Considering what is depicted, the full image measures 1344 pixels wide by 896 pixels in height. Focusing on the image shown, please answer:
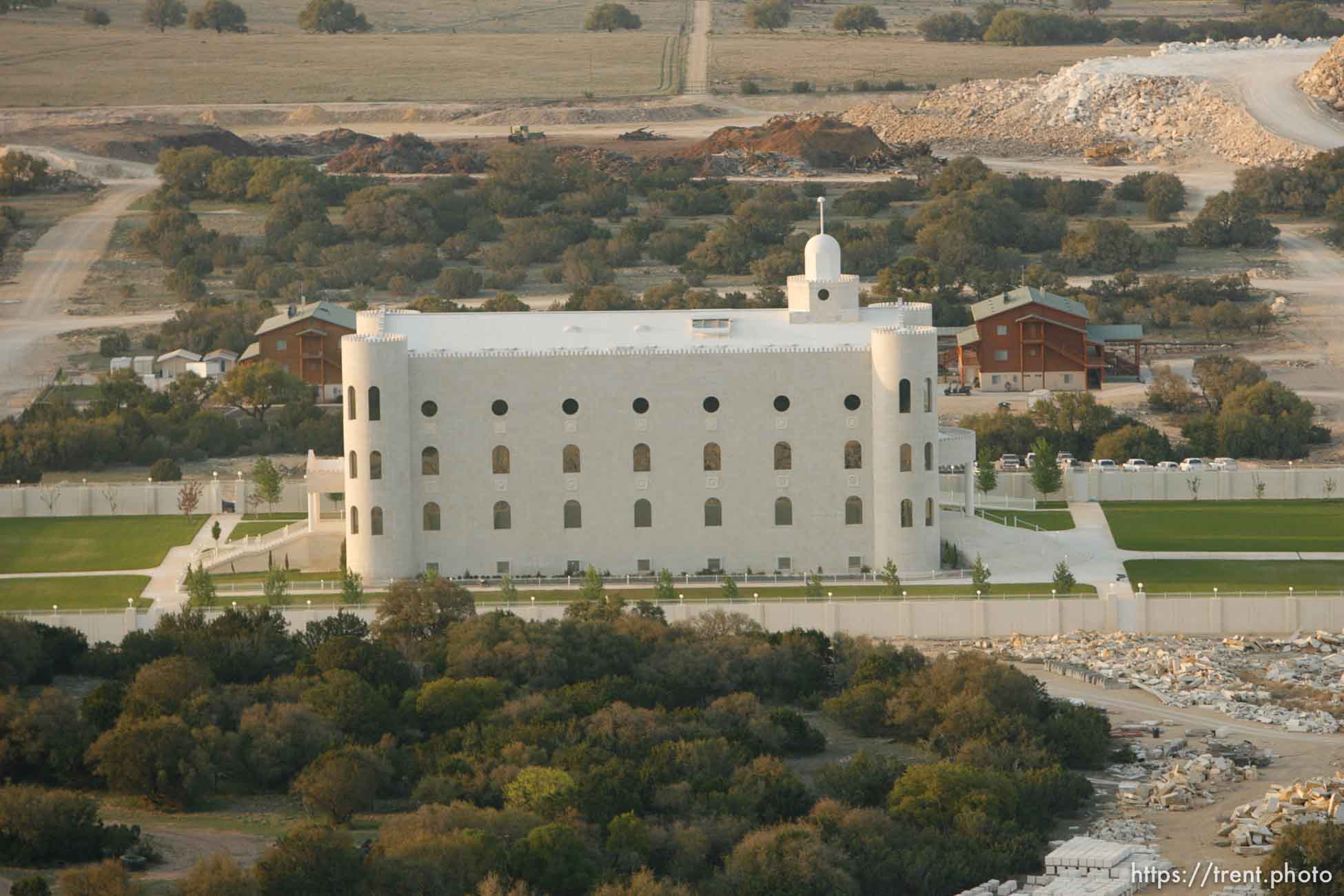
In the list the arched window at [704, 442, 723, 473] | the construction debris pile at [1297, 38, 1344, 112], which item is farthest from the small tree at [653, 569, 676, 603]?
the construction debris pile at [1297, 38, 1344, 112]

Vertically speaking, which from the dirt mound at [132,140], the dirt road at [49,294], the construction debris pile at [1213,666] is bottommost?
the construction debris pile at [1213,666]

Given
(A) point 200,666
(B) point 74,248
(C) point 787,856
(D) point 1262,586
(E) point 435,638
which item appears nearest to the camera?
(C) point 787,856

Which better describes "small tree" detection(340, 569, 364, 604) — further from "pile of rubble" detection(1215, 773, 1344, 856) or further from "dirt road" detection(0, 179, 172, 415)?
"dirt road" detection(0, 179, 172, 415)

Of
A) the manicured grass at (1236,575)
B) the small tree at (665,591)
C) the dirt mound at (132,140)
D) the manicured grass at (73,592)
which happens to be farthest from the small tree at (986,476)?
the dirt mound at (132,140)

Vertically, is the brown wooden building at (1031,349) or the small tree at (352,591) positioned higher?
the brown wooden building at (1031,349)

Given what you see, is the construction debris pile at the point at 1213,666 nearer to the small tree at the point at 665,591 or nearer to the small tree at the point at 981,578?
the small tree at the point at 981,578

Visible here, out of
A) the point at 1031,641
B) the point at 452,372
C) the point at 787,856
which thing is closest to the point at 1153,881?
the point at 787,856

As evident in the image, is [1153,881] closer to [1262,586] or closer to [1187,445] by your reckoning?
[1262,586]
